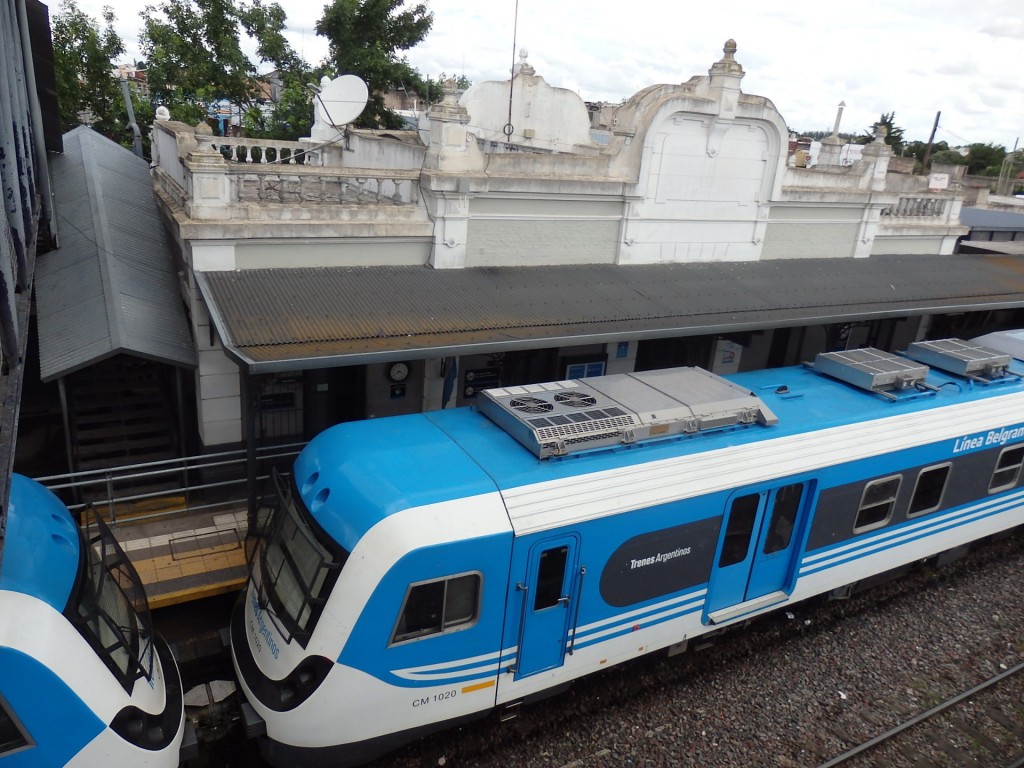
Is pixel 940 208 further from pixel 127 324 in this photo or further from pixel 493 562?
pixel 127 324

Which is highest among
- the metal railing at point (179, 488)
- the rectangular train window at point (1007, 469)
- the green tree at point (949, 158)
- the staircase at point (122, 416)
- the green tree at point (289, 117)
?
the green tree at point (949, 158)

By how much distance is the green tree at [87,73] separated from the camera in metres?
24.3

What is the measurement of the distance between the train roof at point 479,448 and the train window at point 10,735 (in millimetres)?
2469

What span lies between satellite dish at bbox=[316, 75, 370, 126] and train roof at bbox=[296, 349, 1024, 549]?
8.64 metres

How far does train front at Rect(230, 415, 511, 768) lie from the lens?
19.0ft

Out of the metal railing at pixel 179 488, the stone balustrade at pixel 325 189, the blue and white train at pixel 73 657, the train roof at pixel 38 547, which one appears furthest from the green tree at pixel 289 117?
the blue and white train at pixel 73 657

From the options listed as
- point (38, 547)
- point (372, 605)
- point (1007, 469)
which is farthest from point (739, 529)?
point (38, 547)

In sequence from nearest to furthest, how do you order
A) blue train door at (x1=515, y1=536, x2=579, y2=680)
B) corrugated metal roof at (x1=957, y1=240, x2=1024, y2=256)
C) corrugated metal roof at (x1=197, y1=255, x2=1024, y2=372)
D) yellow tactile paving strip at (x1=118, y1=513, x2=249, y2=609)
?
blue train door at (x1=515, y1=536, x2=579, y2=680) < yellow tactile paving strip at (x1=118, y1=513, x2=249, y2=609) < corrugated metal roof at (x1=197, y1=255, x2=1024, y2=372) < corrugated metal roof at (x1=957, y1=240, x2=1024, y2=256)

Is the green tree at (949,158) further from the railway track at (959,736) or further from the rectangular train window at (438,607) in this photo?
the rectangular train window at (438,607)

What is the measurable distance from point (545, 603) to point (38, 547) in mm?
4245

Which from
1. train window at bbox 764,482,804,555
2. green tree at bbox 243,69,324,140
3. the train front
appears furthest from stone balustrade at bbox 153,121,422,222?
green tree at bbox 243,69,324,140

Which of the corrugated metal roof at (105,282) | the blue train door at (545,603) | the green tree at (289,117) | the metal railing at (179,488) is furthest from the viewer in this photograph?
the green tree at (289,117)

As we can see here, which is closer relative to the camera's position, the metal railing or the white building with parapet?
the white building with parapet

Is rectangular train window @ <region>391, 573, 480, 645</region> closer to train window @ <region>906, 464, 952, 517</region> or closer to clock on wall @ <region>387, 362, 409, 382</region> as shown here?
clock on wall @ <region>387, 362, 409, 382</region>
